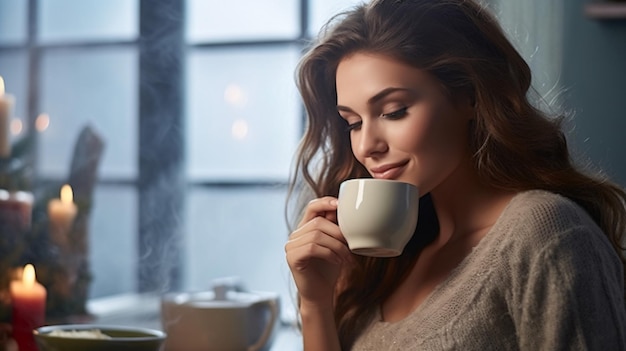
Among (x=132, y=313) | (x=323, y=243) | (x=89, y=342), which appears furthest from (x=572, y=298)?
(x=132, y=313)

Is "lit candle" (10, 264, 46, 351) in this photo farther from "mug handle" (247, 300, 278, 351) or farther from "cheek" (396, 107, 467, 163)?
"cheek" (396, 107, 467, 163)

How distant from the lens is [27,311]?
1.51 metres

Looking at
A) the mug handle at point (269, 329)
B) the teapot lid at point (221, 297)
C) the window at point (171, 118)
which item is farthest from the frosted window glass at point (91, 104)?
the mug handle at point (269, 329)

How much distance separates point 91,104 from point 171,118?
0.72 feet

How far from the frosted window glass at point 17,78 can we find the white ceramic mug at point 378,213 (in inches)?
55.9

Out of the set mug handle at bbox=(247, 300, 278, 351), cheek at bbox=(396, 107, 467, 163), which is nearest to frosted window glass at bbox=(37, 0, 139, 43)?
mug handle at bbox=(247, 300, 278, 351)

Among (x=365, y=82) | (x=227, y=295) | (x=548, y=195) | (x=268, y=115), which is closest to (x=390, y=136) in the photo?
(x=365, y=82)

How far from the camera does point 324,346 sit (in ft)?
4.58

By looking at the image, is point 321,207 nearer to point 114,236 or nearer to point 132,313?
point 132,313

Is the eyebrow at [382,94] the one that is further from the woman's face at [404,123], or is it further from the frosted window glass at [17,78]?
the frosted window glass at [17,78]

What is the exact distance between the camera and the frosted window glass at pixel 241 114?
241cm

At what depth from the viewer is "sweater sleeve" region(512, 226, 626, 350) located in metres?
1.08

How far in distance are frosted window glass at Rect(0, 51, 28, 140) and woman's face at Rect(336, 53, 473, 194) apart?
1.33 m

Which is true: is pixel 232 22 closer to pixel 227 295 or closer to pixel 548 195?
pixel 227 295
